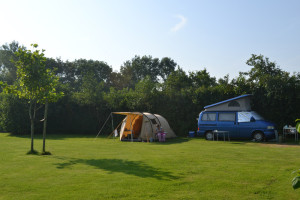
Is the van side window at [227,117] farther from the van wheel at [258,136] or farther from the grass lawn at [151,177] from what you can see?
the grass lawn at [151,177]

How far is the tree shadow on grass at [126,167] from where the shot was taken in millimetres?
6895

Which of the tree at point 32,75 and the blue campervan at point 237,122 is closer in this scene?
the tree at point 32,75

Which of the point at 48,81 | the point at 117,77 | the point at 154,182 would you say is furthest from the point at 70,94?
the point at 117,77

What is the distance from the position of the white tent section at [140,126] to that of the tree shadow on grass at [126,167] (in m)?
7.41

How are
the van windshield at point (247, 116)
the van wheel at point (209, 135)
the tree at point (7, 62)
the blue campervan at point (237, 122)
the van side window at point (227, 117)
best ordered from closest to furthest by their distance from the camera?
the blue campervan at point (237, 122) → the van windshield at point (247, 116) → the van side window at point (227, 117) → the van wheel at point (209, 135) → the tree at point (7, 62)

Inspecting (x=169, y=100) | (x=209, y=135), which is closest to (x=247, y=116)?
(x=209, y=135)

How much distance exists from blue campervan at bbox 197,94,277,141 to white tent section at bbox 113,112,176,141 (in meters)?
2.62

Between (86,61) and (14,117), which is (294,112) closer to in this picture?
(14,117)

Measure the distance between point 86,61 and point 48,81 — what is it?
141ft

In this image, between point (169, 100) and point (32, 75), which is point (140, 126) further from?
point (32, 75)

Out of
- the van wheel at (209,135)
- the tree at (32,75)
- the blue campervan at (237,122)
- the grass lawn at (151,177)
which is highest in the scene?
the tree at (32,75)

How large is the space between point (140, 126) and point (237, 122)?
6039 mm

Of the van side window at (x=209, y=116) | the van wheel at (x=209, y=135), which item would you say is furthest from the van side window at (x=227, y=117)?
the van wheel at (x=209, y=135)

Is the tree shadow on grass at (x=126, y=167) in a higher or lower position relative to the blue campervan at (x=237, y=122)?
lower
